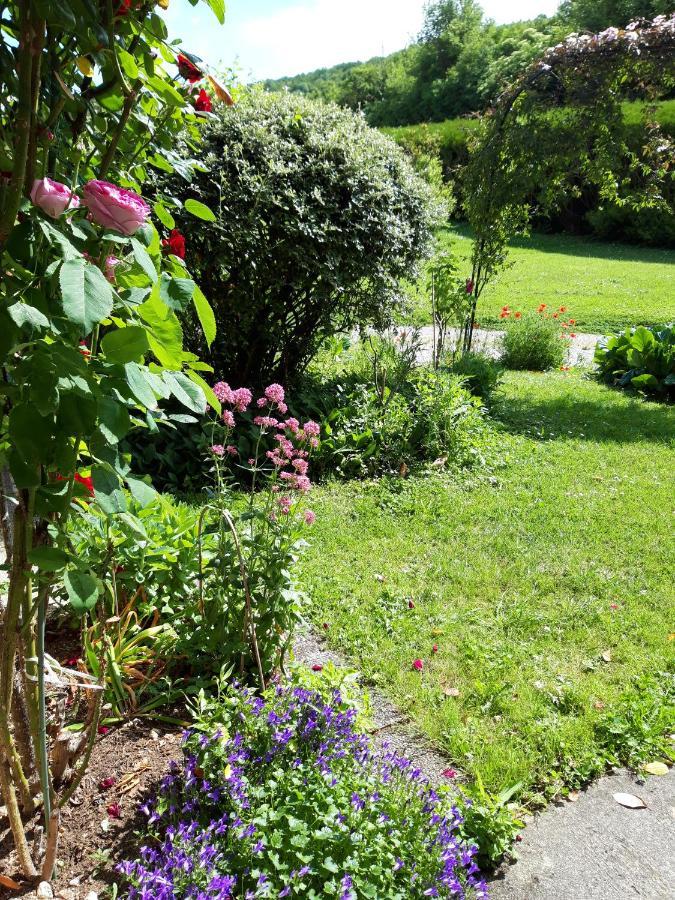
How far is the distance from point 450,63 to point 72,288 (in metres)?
56.0

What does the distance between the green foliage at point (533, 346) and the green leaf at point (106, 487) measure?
7781mm

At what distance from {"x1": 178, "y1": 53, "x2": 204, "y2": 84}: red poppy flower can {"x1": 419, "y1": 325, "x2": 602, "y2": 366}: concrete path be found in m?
6.44

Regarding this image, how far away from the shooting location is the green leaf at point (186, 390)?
4.10 feet

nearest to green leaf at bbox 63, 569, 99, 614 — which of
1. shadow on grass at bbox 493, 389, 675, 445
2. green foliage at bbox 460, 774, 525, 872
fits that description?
green foliage at bbox 460, 774, 525, 872

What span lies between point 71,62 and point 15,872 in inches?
76.3

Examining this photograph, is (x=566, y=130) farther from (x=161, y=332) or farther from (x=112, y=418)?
(x=112, y=418)

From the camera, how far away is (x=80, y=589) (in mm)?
1267

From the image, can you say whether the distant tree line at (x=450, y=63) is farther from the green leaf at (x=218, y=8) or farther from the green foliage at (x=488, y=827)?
the green foliage at (x=488, y=827)

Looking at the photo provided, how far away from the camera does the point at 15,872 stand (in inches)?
64.7

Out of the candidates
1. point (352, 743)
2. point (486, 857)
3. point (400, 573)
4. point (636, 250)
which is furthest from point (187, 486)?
point (636, 250)

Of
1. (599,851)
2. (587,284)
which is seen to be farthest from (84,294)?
(587,284)

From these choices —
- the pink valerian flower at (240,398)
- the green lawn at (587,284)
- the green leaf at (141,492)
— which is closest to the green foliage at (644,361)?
the green lawn at (587,284)

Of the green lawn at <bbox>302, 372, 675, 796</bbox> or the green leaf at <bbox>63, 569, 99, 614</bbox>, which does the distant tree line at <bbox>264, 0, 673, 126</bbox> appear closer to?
the green lawn at <bbox>302, 372, 675, 796</bbox>

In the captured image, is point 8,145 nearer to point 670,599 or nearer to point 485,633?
point 485,633
